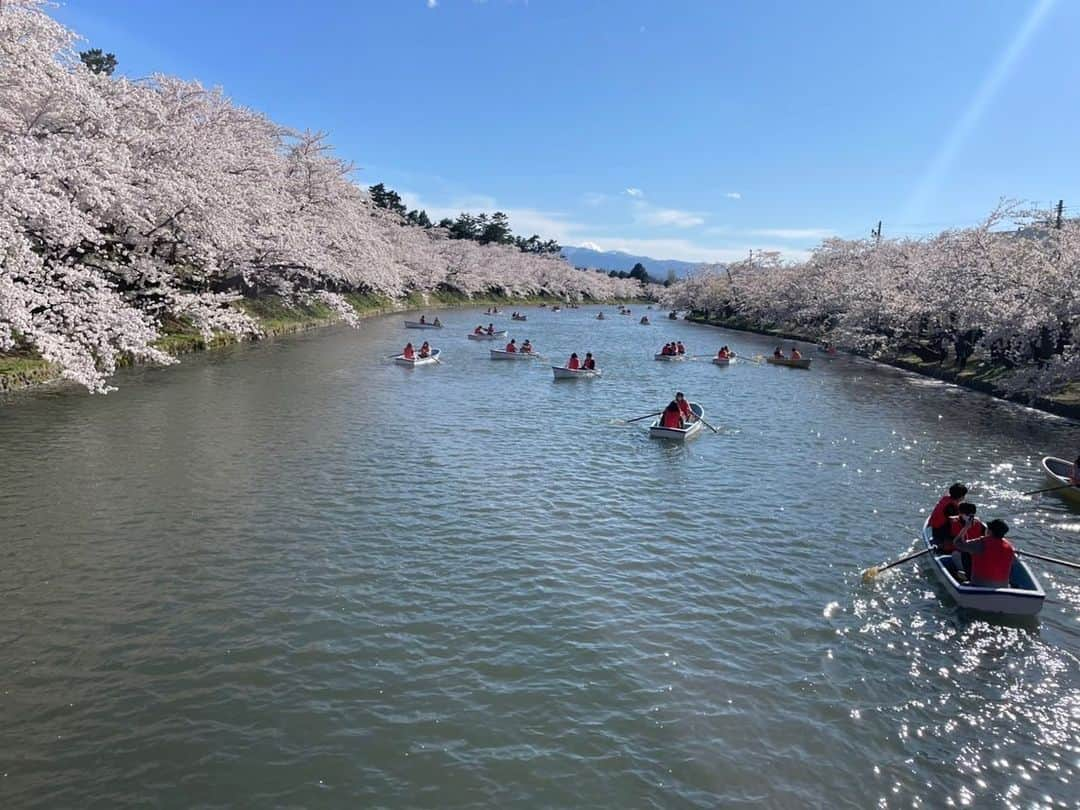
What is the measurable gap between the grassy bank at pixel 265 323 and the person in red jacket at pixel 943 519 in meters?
26.7

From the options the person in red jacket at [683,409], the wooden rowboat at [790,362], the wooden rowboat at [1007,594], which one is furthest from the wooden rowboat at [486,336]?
the wooden rowboat at [1007,594]

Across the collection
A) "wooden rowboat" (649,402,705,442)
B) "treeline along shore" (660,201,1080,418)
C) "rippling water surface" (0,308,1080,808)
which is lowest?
"rippling water surface" (0,308,1080,808)

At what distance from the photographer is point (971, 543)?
1172 centimetres

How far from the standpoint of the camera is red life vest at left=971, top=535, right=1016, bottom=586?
37.0ft

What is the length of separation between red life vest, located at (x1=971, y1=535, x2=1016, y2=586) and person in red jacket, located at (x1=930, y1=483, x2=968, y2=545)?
5.81 feet

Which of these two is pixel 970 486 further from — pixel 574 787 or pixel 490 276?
pixel 490 276

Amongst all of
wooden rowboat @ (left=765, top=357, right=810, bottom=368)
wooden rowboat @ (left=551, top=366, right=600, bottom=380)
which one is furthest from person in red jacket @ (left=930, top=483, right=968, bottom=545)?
wooden rowboat @ (left=765, top=357, right=810, bottom=368)

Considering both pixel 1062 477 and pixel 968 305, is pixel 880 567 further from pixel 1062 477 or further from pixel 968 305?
pixel 968 305

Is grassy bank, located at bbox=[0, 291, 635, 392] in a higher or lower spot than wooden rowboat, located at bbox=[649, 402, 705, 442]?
higher

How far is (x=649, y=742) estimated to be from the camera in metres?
7.84

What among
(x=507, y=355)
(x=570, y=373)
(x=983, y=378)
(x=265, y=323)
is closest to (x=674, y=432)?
(x=570, y=373)

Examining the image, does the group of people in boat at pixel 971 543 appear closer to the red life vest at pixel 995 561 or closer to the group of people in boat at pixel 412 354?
the red life vest at pixel 995 561

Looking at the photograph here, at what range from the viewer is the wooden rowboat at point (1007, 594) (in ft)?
36.0

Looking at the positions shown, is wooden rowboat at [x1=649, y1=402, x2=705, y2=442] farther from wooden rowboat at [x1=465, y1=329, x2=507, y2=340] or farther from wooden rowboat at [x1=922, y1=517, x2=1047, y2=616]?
wooden rowboat at [x1=465, y1=329, x2=507, y2=340]
